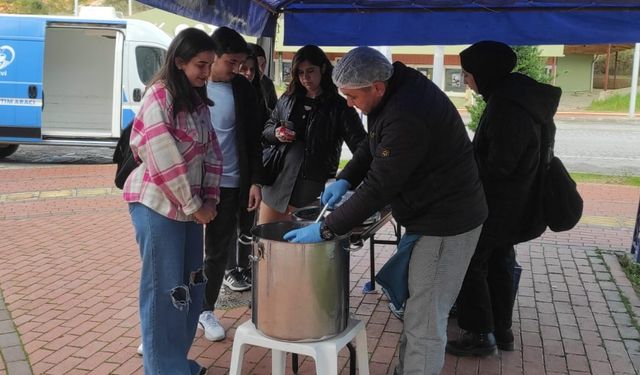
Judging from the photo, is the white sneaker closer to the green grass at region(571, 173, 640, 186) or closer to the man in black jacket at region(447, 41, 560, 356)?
the man in black jacket at region(447, 41, 560, 356)

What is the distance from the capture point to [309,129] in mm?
3584

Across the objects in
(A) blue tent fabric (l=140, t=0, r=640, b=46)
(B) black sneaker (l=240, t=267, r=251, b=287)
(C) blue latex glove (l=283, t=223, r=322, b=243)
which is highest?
(A) blue tent fabric (l=140, t=0, r=640, b=46)

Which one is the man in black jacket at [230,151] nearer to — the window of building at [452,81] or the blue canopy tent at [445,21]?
the blue canopy tent at [445,21]

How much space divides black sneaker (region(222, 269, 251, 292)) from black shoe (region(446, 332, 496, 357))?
5.24 feet

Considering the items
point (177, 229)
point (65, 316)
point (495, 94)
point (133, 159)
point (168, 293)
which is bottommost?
point (65, 316)

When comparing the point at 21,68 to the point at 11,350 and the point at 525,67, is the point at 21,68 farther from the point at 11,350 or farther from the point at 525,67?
the point at 525,67

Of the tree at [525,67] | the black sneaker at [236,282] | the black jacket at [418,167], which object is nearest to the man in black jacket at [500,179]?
the black jacket at [418,167]

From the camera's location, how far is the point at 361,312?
13.2ft

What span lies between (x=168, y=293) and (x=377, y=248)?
3243 millimetres

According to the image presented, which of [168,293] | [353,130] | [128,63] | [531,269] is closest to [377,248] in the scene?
[531,269]

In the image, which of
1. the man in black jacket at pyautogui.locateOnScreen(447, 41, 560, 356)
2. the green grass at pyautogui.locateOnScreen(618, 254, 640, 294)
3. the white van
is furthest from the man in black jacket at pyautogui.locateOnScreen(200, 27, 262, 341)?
the white van

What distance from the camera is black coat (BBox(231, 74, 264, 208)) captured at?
330cm

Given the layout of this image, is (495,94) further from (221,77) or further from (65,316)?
(65,316)

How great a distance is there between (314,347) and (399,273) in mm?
509
